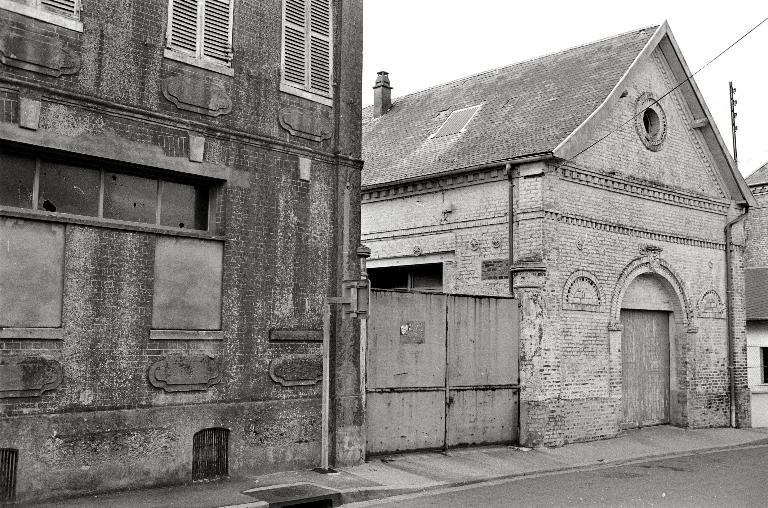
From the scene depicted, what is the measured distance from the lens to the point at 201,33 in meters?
10.9

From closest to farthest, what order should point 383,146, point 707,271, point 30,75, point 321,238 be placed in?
point 30,75 < point 321,238 < point 707,271 < point 383,146

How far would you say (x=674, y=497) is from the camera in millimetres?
10875

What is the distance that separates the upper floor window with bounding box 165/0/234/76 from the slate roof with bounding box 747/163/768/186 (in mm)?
30417

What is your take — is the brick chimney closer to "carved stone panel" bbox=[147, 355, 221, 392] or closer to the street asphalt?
the street asphalt

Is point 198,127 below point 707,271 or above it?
above

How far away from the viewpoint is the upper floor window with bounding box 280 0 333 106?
11.9 meters

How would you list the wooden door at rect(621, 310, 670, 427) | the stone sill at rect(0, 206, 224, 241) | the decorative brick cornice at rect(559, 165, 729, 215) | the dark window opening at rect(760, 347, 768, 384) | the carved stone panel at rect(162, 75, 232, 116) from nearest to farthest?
1. the stone sill at rect(0, 206, 224, 241)
2. the carved stone panel at rect(162, 75, 232, 116)
3. the decorative brick cornice at rect(559, 165, 729, 215)
4. the wooden door at rect(621, 310, 670, 427)
5. the dark window opening at rect(760, 347, 768, 384)

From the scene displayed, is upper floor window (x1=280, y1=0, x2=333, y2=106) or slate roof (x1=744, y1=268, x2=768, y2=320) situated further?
slate roof (x1=744, y1=268, x2=768, y2=320)

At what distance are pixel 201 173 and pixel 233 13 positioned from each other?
243 cm

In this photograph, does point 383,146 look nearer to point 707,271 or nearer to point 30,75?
point 707,271

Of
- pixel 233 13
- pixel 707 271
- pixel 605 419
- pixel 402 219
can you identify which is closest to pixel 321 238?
pixel 233 13

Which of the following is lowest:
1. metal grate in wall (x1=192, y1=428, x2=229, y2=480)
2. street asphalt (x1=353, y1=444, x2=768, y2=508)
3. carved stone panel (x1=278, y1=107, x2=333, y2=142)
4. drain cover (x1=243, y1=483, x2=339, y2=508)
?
street asphalt (x1=353, y1=444, x2=768, y2=508)

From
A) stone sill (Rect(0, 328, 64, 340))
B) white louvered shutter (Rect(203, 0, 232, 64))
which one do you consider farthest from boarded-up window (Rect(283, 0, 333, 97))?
stone sill (Rect(0, 328, 64, 340))

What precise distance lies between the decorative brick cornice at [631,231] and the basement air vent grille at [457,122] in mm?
4249
